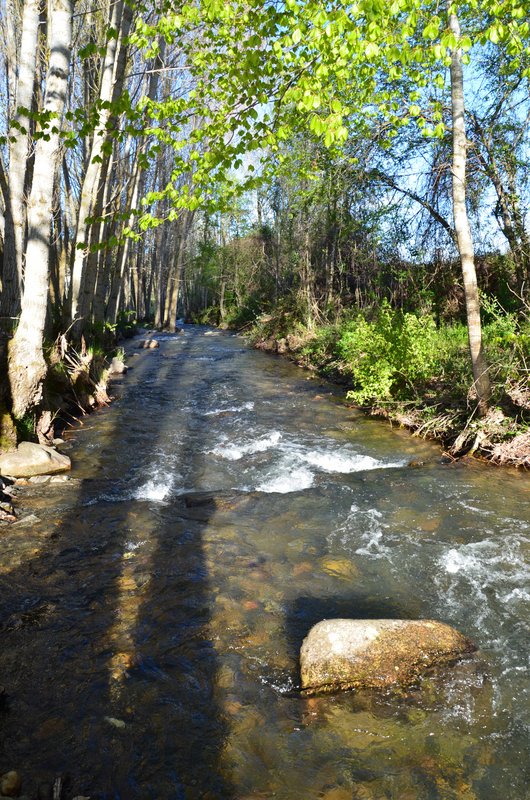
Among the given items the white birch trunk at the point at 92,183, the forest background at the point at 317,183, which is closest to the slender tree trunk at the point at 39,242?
the forest background at the point at 317,183

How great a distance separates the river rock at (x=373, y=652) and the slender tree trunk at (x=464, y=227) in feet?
16.0

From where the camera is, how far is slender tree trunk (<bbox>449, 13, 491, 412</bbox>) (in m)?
7.37

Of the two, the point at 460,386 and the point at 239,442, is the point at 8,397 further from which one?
the point at 460,386

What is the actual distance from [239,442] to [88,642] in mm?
5129

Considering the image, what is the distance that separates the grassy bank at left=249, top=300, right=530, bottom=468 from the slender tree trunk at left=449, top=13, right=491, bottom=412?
0.93ft

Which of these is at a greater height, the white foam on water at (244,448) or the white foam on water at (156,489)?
the white foam on water at (244,448)

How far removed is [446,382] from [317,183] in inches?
278

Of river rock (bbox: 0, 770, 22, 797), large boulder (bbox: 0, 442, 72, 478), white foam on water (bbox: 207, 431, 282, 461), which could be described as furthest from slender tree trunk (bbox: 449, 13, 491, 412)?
river rock (bbox: 0, 770, 22, 797)

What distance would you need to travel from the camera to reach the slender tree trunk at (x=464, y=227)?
24.2ft

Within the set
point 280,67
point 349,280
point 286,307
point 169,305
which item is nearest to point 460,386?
point 280,67

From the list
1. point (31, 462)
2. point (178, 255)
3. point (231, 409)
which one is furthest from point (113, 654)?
point (178, 255)

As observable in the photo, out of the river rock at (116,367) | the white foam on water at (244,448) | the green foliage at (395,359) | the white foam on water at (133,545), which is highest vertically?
the green foliage at (395,359)

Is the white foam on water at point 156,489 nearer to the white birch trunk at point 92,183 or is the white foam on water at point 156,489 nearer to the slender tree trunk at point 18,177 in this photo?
the slender tree trunk at point 18,177

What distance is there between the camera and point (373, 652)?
3535 millimetres
